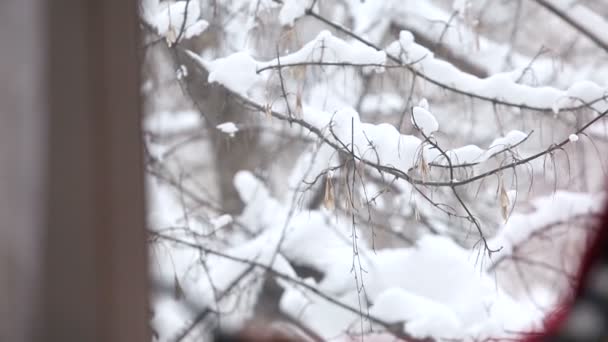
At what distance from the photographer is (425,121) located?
36.0 inches

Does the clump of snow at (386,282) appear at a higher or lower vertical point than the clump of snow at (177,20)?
lower

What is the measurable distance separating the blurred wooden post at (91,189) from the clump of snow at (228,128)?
142mm

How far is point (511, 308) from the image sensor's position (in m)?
0.90

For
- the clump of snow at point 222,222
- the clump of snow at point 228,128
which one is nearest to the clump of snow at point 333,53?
the clump of snow at point 228,128

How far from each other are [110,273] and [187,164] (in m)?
0.22

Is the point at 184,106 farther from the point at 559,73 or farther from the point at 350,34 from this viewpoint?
the point at 559,73

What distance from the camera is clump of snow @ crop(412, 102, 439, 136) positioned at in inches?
35.9

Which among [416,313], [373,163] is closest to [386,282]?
[416,313]

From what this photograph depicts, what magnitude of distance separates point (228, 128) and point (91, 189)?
223 mm

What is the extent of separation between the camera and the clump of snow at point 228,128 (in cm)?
104

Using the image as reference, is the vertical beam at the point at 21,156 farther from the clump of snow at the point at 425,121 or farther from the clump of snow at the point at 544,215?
the clump of snow at the point at 544,215

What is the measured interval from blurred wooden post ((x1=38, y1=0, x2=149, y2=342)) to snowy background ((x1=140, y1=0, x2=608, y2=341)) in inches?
3.1

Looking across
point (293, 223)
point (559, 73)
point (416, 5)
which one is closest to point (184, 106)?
point (293, 223)

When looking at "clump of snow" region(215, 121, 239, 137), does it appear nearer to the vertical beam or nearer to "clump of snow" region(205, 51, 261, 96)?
"clump of snow" region(205, 51, 261, 96)
